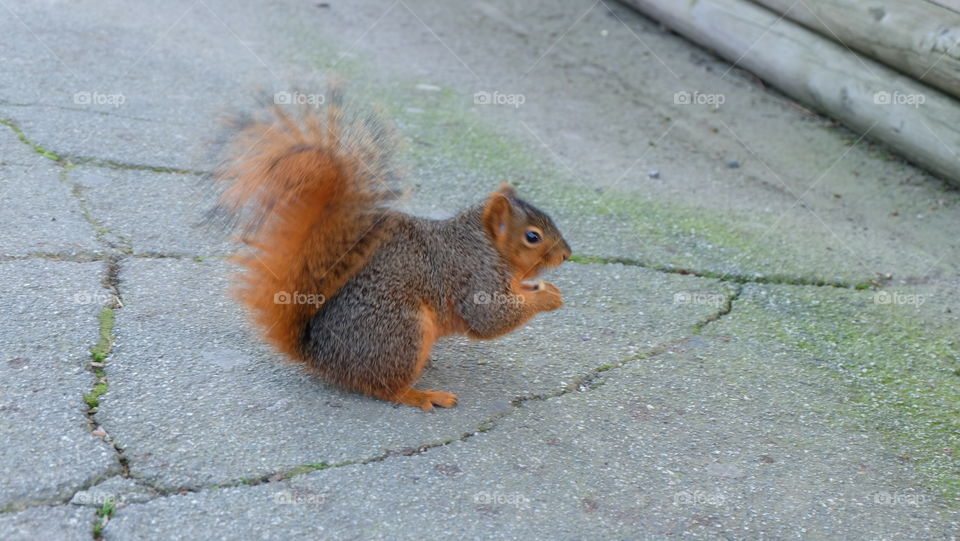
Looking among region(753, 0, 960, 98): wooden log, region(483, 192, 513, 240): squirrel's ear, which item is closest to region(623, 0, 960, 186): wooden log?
region(753, 0, 960, 98): wooden log

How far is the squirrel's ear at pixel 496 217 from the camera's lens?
2.79 meters

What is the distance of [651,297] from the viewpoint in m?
3.50

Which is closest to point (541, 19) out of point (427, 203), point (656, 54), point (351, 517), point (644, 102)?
point (656, 54)

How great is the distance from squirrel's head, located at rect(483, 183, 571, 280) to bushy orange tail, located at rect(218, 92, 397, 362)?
0.31 meters

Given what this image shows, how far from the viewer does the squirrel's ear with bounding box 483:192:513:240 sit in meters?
2.79

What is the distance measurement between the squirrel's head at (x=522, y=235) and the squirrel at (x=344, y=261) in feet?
0.31

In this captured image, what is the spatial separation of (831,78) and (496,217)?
9.18 feet

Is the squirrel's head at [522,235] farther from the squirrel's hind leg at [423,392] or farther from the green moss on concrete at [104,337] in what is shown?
the green moss on concrete at [104,337]

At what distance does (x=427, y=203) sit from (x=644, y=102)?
1837 mm

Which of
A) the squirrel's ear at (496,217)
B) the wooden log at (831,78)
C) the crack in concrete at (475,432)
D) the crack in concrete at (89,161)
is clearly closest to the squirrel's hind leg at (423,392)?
the crack in concrete at (475,432)

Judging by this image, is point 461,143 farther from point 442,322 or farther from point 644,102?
point 442,322

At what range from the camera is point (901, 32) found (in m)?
4.47

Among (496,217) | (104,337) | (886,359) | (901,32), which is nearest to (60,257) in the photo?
(104,337)

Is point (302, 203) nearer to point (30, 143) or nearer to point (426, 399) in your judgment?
point (426, 399)
